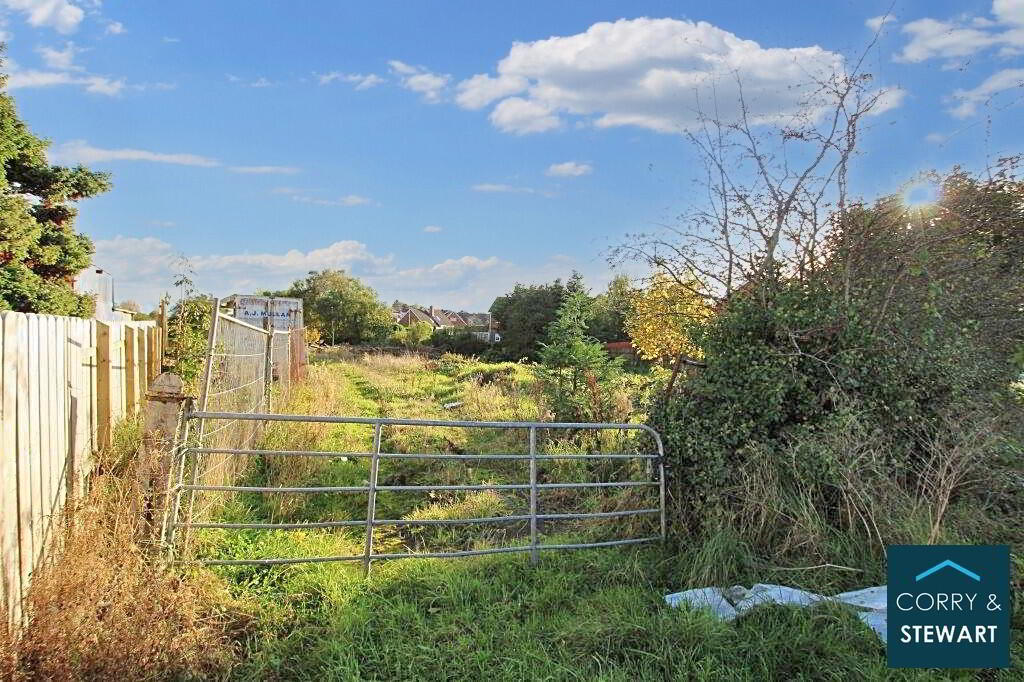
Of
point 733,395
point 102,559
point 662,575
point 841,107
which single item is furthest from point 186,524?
point 841,107

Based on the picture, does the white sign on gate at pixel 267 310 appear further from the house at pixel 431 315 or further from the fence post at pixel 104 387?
the house at pixel 431 315

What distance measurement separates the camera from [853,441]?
5.38 m

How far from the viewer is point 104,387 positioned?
18.0 ft

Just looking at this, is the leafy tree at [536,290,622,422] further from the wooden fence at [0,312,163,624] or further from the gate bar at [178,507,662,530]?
the wooden fence at [0,312,163,624]

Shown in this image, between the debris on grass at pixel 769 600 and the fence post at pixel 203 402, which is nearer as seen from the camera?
Answer: the debris on grass at pixel 769 600

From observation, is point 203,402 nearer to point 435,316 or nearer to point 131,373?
point 131,373

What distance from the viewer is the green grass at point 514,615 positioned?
12.0 ft

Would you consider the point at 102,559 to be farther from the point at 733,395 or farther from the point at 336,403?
the point at 336,403

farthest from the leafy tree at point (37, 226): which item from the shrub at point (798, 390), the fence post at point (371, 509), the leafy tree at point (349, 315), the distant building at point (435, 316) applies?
the distant building at point (435, 316)

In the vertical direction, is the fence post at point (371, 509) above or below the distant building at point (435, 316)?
below

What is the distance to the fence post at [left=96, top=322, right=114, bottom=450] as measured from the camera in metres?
5.32

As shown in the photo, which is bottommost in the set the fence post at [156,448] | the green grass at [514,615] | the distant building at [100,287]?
the green grass at [514,615]

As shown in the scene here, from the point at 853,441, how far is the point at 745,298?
5.18 feet

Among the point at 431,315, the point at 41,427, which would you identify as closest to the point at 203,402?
the point at 41,427
